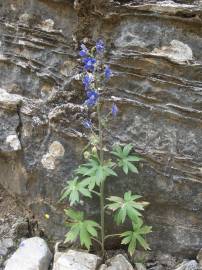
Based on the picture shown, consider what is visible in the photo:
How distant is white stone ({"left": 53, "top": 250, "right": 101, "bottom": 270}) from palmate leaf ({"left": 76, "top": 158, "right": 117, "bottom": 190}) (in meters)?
0.58

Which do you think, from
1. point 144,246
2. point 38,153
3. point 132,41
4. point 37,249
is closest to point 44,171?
point 38,153

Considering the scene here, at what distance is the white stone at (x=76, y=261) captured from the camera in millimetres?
3285

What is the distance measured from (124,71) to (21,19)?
3.57ft

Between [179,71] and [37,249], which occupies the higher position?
[179,71]

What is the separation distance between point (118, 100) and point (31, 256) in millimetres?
1352

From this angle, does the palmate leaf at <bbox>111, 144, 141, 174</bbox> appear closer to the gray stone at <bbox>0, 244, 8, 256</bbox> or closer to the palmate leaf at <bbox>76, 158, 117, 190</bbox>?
the palmate leaf at <bbox>76, 158, 117, 190</bbox>

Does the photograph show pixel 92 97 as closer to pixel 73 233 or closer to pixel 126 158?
pixel 126 158

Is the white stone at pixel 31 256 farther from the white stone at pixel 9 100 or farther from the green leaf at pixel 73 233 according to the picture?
the white stone at pixel 9 100

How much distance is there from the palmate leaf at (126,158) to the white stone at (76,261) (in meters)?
0.73

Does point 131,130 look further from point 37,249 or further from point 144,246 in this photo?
point 37,249

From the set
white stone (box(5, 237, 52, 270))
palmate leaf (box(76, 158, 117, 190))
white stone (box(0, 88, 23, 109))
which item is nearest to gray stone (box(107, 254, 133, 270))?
white stone (box(5, 237, 52, 270))

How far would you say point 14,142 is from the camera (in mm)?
3850

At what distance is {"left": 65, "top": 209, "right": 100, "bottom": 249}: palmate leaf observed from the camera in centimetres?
320

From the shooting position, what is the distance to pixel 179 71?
3.22 m
